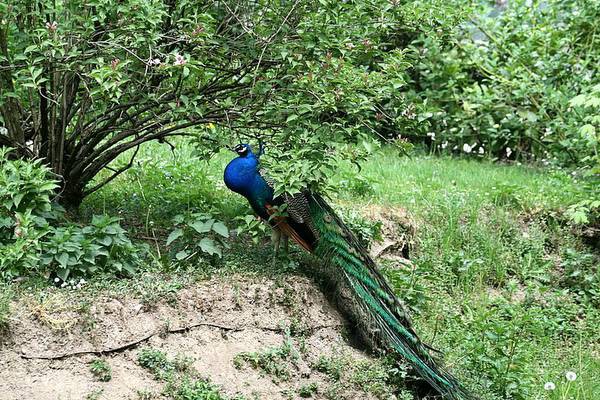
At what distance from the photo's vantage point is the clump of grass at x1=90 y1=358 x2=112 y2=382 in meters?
4.68

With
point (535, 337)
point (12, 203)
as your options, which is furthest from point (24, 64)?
point (535, 337)

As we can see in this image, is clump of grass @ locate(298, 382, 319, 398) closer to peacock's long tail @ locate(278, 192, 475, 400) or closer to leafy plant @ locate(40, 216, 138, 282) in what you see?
peacock's long tail @ locate(278, 192, 475, 400)

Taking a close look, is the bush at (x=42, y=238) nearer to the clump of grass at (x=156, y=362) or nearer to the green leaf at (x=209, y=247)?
the green leaf at (x=209, y=247)

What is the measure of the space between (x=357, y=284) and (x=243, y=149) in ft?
3.59

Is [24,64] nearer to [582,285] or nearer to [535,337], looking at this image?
[535,337]

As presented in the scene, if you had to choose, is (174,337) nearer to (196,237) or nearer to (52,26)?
(196,237)

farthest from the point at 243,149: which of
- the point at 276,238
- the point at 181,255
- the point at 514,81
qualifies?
the point at 514,81

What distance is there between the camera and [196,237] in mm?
5723

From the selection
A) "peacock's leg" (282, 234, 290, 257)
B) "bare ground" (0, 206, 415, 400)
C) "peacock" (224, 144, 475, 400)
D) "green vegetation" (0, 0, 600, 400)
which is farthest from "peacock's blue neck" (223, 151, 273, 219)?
"bare ground" (0, 206, 415, 400)

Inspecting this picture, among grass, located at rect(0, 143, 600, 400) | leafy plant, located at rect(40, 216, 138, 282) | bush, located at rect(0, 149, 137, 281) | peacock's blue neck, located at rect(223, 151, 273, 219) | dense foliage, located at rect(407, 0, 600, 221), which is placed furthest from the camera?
dense foliage, located at rect(407, 0, 600, 221)

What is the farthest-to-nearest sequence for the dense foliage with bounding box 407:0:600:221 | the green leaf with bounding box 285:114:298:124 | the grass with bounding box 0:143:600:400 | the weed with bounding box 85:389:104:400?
the dense foliage with bounding box 407:0:600:221
the grass with bounding box 0:143:600:400
the green leaf with bounding box 285:114:298:124
the weed with bounding box 85:389:104:400

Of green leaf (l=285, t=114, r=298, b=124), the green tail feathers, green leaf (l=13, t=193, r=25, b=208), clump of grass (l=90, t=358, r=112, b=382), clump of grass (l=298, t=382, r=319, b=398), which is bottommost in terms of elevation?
clump of grass (l=298, t=382, r=319, b=398)

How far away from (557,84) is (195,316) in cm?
565

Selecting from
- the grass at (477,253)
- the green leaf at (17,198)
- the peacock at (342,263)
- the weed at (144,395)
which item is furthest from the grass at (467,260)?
the weed at (144,395)
